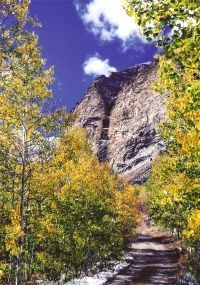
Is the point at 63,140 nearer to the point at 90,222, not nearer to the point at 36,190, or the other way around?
the point at 90,222

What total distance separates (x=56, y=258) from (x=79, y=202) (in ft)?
13.5

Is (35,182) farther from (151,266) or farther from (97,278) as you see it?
(151,266)

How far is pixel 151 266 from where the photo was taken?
43.7 meters

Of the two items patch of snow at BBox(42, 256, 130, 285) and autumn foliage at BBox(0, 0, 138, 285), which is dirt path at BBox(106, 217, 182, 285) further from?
autumn foliage at BBox(0, 0, 138, 285)

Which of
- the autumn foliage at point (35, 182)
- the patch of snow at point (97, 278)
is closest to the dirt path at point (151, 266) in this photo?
the patch of snow at point (97, 278)

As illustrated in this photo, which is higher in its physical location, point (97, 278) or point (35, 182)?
point (35, 182)

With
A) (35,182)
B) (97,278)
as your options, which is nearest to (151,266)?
(97,278)

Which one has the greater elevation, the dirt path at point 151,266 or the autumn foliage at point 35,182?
the autumn foliage at point 35,182

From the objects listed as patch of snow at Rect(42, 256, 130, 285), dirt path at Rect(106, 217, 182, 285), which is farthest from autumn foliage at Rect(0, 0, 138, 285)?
dirt path at Rect(106, 217, 182, 285)

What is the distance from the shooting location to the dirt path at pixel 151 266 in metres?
33.6

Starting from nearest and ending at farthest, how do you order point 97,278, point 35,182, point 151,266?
point 35,182 → point 97,278 → point 151,266

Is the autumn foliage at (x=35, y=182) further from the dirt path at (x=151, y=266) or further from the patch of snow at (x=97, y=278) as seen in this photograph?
the dirt path at (x=151, y=266)

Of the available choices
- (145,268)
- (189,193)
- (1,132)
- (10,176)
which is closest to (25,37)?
(1,132)

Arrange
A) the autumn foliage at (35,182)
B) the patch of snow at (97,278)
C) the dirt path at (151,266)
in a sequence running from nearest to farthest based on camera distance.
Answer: the autumn foliage at (35,182), the patch of snow at (97,278), the dirt path at (151,266)
